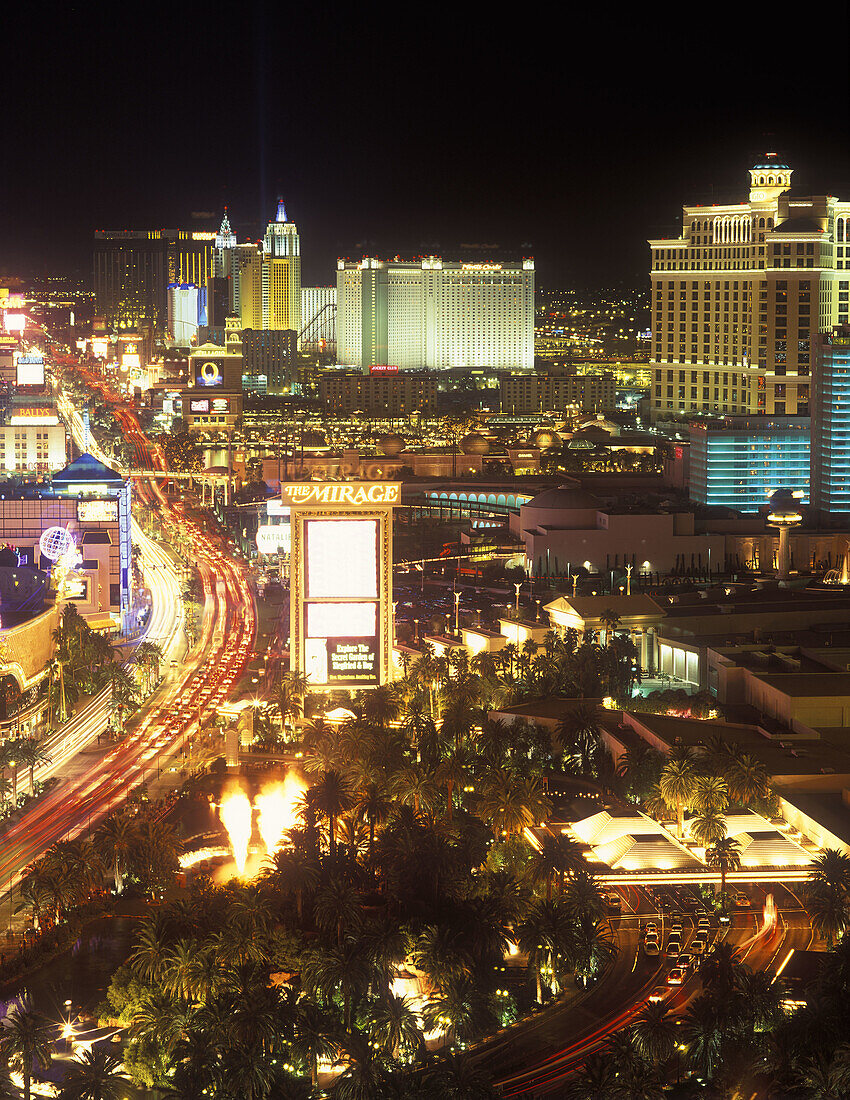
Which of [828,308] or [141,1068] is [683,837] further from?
[828,308]

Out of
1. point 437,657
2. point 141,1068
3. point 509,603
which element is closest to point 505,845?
point 141,1068

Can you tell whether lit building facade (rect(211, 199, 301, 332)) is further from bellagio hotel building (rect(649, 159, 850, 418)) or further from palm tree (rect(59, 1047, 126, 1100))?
palm tree (rect(59, 1047, 126, 1100))

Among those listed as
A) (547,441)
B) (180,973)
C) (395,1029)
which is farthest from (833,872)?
(547,441)

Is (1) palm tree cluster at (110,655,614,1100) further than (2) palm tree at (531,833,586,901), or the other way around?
(2) palm tree at (531,833,586,901)

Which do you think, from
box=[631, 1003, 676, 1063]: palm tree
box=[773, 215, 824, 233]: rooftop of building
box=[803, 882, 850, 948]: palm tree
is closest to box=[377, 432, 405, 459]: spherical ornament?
box=[773, 215, 824, 233]: rooftop of building

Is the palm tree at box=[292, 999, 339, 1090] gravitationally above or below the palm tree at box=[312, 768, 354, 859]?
below

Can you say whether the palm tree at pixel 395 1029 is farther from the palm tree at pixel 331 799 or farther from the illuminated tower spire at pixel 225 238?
the illuminated tower spire at pixel 225 238

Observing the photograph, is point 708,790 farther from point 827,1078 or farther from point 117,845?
point 117,845
